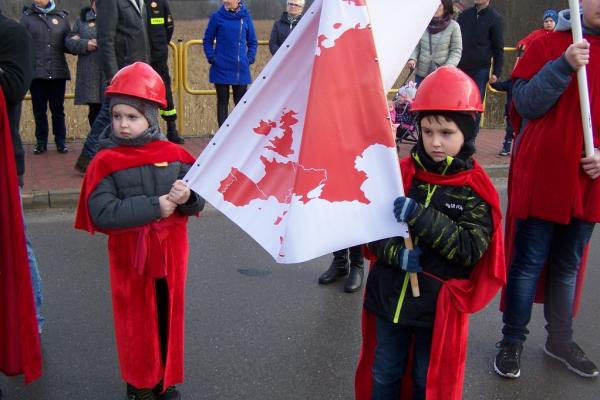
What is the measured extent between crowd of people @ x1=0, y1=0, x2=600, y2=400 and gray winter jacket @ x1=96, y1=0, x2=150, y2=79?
331 cm

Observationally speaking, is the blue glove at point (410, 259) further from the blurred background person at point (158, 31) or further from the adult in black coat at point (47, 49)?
the adult in black coat at point (47, 49)

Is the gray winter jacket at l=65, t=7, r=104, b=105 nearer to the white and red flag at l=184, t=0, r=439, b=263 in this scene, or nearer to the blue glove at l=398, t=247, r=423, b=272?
the white and red flag at l=184, t=0, r=439, b=263

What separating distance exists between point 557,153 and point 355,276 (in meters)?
1.84

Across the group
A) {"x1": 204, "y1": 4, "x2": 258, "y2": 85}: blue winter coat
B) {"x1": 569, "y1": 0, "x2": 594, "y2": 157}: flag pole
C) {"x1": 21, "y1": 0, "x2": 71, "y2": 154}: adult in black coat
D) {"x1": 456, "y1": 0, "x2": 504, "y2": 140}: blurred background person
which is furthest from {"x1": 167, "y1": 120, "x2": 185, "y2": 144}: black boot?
{"x1": 569, "y1": 0, "x2": 594, "y2": 157}: flag pole

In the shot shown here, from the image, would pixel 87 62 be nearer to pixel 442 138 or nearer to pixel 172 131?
pixel 172 131

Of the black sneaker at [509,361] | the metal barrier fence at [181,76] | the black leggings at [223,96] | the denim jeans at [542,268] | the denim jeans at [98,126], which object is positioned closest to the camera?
the denim jeans at [542,268]

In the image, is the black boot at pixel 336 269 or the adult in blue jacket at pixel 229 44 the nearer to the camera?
the black boot at pixel 336 269

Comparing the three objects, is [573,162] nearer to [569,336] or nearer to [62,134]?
[569,336]

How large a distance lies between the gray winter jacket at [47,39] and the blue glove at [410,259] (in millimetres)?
6250

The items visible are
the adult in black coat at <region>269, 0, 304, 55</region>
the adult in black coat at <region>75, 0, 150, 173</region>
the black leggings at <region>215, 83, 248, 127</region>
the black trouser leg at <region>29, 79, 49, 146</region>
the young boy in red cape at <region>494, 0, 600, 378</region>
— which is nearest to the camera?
the young boy in red cape at <region>494, 0, 600, 378</region>

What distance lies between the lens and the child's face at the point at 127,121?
2.78 metres

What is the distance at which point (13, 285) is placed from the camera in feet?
10.1

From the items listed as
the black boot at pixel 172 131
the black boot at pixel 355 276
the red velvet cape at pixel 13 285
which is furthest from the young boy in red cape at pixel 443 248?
the black boot at pixel 172 131

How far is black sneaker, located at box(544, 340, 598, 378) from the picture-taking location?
144 inches
